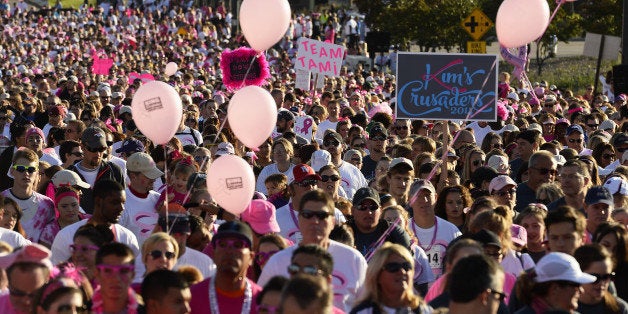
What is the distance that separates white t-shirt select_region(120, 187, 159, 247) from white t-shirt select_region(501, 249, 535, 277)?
8.86 ft

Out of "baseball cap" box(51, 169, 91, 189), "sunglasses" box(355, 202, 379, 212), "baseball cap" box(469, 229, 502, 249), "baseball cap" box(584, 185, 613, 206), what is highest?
"baseball cap" box(469, 229, 502, 249)

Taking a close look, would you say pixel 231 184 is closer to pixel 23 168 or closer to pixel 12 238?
pixel 12 238

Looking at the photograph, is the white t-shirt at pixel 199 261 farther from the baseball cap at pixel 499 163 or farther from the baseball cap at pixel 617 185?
the baseball cap at pixel 499 163

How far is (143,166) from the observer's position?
10219 millimetres

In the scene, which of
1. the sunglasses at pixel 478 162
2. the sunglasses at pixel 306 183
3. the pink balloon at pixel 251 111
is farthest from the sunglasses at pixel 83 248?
the sunglasses at pixel 478 162

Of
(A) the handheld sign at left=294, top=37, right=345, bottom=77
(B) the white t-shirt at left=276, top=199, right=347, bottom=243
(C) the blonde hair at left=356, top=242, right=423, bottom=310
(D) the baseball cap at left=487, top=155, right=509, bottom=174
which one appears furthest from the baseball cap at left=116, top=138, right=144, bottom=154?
(A) the handheld sign at left=294, top=37, right=345, bottom=77

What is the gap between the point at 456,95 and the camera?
12.7m

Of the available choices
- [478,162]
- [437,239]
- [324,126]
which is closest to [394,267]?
[437,239]

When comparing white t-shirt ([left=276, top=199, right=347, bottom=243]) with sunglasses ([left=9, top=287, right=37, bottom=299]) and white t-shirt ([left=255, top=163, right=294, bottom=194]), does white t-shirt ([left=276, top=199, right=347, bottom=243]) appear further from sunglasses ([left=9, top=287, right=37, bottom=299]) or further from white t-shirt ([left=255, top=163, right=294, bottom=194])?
sunglasses ([left=9, top=287, right=37, bottom=299])

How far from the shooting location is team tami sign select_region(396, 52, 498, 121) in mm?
12750

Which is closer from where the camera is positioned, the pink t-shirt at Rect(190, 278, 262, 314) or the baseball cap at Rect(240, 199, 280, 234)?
the pink t-shirt at Rect(190, 278, 262, 314)

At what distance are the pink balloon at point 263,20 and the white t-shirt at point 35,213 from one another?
209 centimetres

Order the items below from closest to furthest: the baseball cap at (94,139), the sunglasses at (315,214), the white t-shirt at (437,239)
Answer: the sunglasses at (315,214) < the white t-shirt at (437,239) < the baseball cap at (94,139)

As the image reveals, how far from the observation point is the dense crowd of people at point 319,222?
21.8 feet
